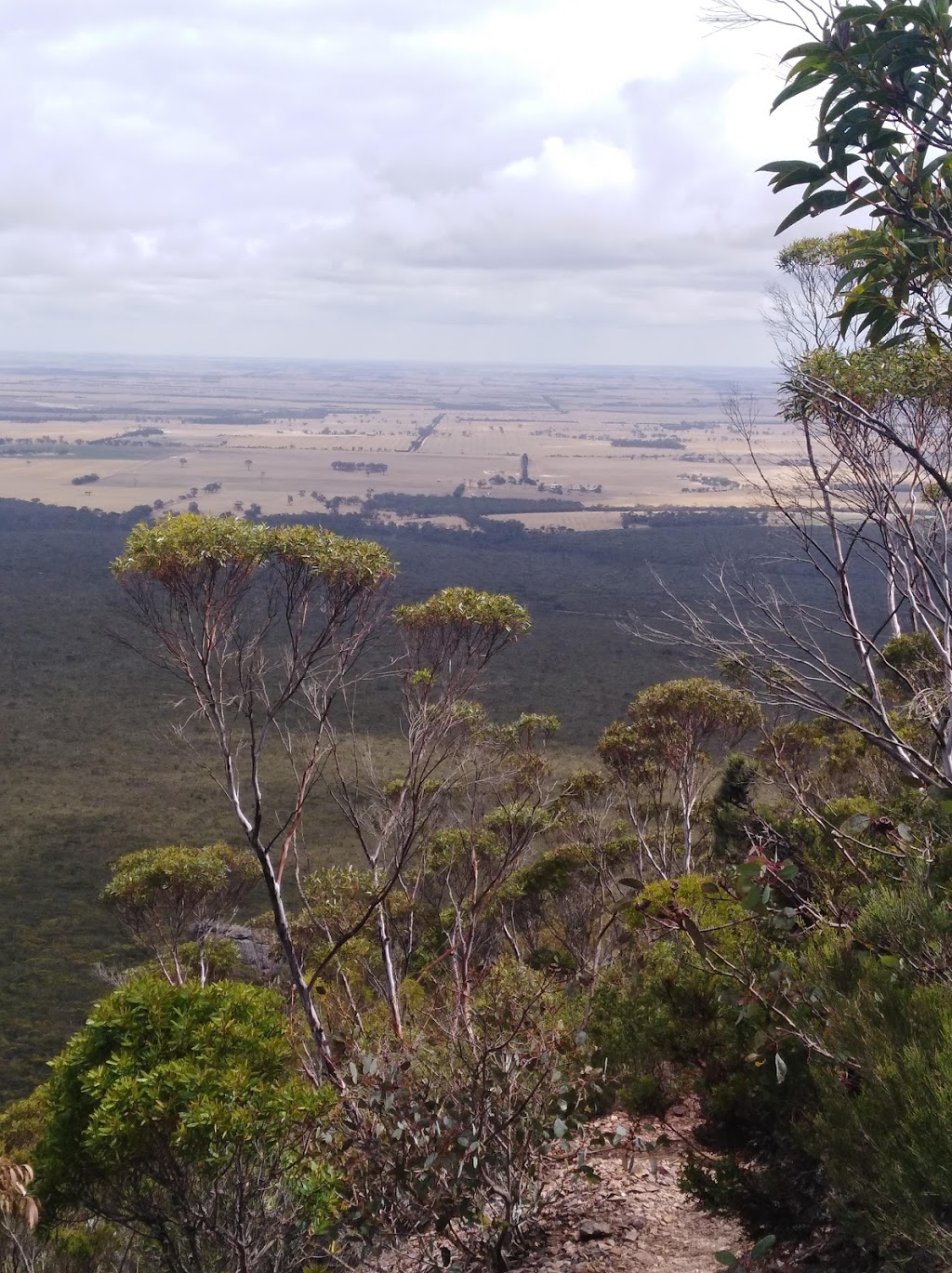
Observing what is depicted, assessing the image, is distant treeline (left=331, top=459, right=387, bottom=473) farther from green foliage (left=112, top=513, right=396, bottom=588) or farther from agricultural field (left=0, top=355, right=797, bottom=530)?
green foliage (left=112, top=513, right=396, bottom=588)

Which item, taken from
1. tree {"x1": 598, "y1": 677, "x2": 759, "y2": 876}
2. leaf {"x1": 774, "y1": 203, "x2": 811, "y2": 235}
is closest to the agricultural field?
tree {"x1": 598, "y1": 677, "x2": 759, "y2": 876}

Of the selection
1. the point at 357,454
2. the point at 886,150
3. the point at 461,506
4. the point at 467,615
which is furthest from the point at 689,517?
the point at 886,150

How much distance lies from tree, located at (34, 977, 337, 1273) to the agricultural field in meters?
45.8

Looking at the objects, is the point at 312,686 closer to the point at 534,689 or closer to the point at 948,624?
the point at 948,624

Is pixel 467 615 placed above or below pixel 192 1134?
above

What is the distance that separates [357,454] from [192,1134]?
4651 inches

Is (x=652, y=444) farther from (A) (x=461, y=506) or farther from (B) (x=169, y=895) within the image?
(B) (x=169, y=895)

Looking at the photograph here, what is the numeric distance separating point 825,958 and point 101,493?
88.4 m

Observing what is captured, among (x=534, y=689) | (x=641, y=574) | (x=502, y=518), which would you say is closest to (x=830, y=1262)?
(x=534, y=689)

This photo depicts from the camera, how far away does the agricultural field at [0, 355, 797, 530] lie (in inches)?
3329

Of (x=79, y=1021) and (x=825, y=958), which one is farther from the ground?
(x=825, y=958)

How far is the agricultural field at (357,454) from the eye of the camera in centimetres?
8456

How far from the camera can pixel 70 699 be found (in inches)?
1335

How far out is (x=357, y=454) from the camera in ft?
388
